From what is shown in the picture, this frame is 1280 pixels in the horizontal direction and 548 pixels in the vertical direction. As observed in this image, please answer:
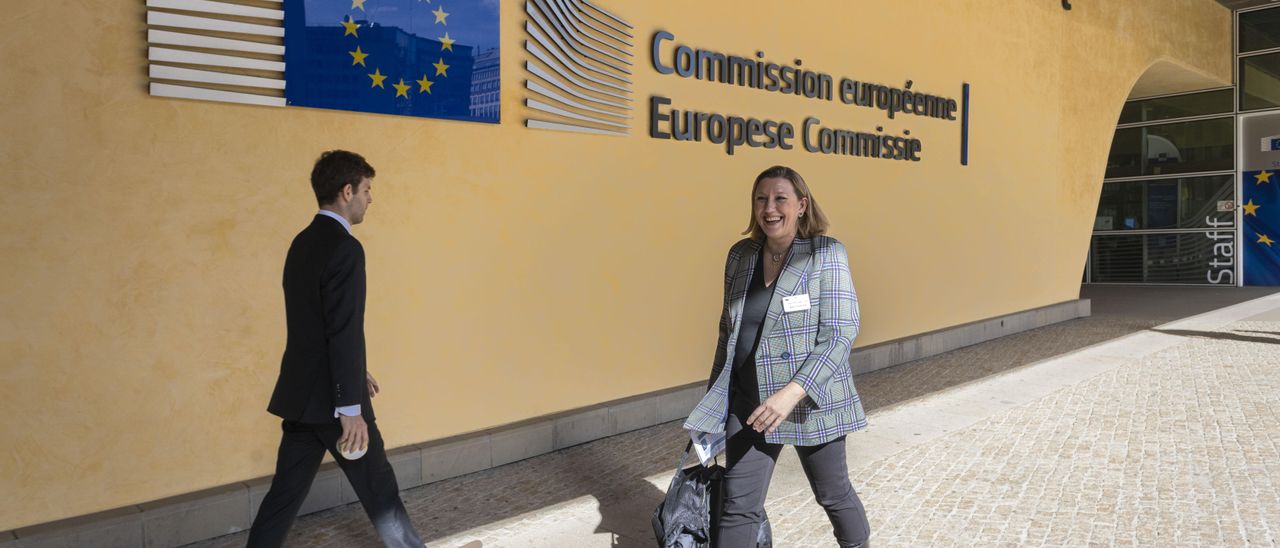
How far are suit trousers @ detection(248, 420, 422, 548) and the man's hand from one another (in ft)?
0.28

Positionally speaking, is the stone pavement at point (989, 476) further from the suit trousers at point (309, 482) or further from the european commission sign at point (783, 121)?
the european commission sign at point (783, 121)

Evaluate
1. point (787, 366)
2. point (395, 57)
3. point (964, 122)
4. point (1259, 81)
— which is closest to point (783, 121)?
point (964, 122)

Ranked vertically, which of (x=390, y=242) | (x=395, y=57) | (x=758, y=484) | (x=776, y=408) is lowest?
(x=758, y=484)

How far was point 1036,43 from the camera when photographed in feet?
37.3

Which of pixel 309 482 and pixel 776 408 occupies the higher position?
pixel 776 408

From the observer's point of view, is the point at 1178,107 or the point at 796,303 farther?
the point at 1178,107

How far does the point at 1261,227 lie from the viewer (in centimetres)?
1734

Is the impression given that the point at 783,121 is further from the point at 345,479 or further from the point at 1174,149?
the point at 1174,149

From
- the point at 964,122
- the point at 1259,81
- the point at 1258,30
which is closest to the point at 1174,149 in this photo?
the point at 1259,81

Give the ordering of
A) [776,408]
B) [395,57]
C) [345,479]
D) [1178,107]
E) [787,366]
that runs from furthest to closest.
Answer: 1. [1178,107]
2. [395,57]
3. [345,479]
4. [787,366]
5. [776,408]

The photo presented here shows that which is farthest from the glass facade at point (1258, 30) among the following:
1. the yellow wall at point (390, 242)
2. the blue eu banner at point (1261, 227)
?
the yellow wall at point (390, 242)

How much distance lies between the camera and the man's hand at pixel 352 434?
9.67 ft

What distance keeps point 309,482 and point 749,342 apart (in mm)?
1610

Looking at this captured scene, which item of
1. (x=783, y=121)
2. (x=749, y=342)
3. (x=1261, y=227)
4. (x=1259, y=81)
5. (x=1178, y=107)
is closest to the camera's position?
(x=749, y=342)
